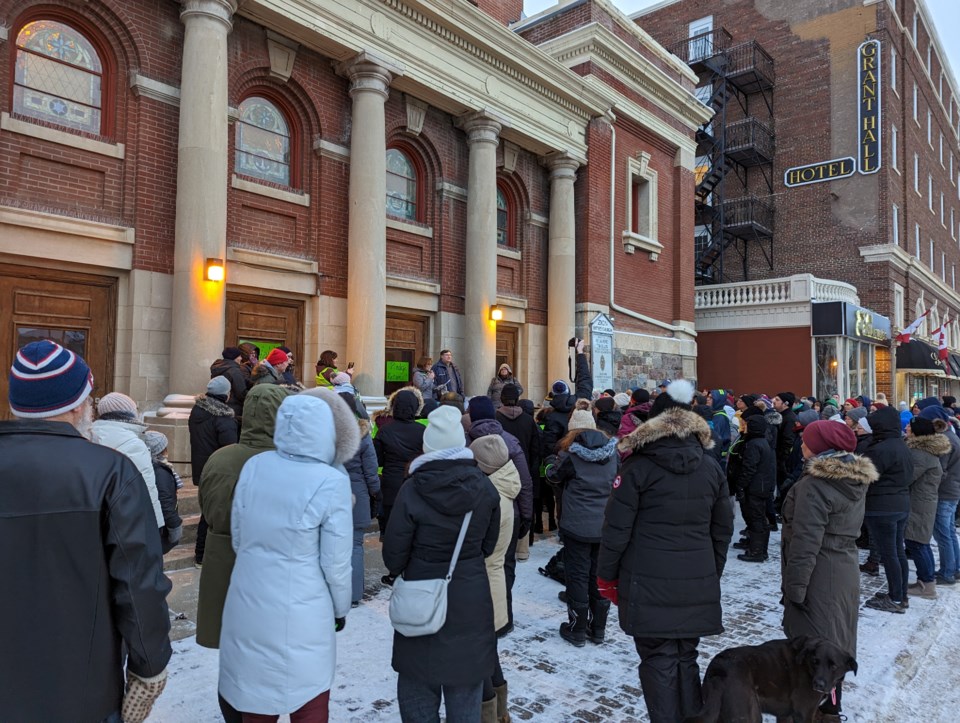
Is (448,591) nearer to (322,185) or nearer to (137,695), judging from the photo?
(137,695)

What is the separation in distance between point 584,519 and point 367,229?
7339mm

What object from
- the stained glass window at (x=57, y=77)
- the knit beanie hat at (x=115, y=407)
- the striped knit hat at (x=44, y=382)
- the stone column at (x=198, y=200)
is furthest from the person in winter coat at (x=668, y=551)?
the stained glass window at (x=57, y=77)

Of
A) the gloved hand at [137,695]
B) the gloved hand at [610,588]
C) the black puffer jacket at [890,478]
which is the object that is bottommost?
the gloved hand at [610,588]

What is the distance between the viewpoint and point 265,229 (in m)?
10.4

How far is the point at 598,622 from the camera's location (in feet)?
17.0

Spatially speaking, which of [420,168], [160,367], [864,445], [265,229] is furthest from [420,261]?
[864,445]

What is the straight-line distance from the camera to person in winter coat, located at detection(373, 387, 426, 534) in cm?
600

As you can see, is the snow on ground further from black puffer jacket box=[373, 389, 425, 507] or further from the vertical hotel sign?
the vertical hotel sign

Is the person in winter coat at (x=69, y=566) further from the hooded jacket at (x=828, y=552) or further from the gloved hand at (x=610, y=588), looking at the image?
the hooded jacket at (x=828, y=552)

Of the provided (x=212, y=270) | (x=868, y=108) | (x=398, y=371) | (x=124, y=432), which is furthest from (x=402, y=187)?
(x=868, y=108)

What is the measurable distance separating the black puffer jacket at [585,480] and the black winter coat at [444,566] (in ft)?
7.03

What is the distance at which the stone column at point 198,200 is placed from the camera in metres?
8.73

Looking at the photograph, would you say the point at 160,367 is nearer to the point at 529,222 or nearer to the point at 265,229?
the point at 265,229

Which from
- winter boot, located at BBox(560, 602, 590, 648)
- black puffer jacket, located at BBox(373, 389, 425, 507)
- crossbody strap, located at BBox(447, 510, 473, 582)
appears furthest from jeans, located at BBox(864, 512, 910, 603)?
crossbody strap, located at BBox(447, 510, 473, 582)
